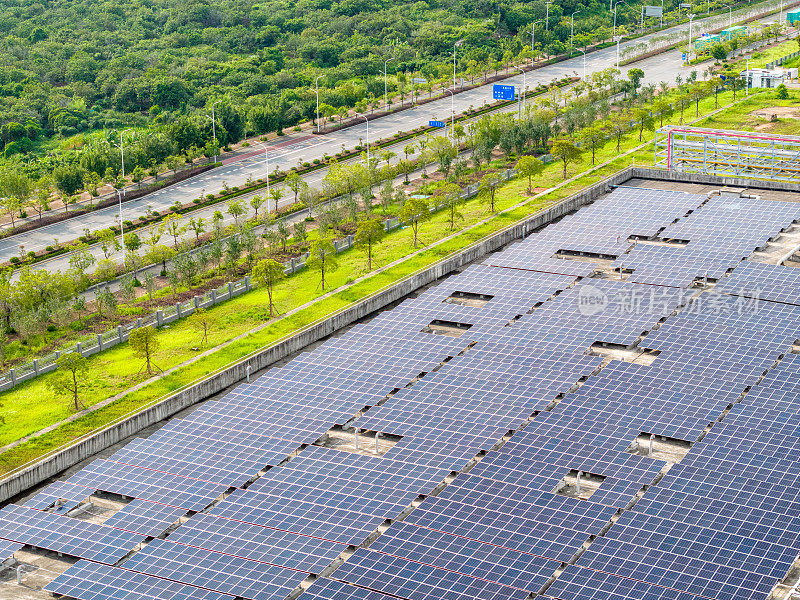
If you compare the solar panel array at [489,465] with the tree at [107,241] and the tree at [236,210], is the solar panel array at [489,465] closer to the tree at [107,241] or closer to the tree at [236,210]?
the tree at [236,210]

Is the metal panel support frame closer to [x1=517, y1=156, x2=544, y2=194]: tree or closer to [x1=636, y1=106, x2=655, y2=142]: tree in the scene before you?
[x1=517, y1=156, x2=544, y2=194]: tree

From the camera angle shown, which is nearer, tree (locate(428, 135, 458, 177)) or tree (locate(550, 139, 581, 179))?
tree (locate(550, 139, 581, 179))

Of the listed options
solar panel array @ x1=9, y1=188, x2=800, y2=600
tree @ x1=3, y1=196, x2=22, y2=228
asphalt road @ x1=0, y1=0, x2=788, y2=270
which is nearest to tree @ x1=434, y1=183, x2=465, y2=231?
asphalt road @ x1=0, y1=0, x2=788, y2=270

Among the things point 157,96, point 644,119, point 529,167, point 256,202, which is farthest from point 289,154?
point 644,119

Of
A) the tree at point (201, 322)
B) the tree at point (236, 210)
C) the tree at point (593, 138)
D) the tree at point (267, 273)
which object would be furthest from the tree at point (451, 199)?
the tree at point (201, 322)

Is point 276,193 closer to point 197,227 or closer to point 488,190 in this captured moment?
point 197,227

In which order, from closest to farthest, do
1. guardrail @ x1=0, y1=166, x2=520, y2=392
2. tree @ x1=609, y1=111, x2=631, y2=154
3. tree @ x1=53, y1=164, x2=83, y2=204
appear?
1. guardrail @ x1=0, y1=166, x2=520, y2=392
2. tree @ x1=53, y1=164, x2=83, y2=204
3. tree @ x1=609, y1=111, x2=631, y2=154
